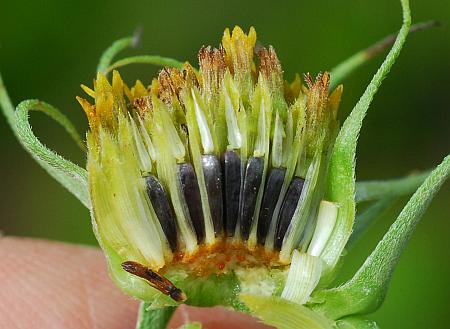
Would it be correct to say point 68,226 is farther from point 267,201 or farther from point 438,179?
point 438,179

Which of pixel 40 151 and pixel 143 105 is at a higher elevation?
pixel 143 105

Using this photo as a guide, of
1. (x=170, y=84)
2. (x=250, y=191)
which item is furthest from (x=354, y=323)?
(x=170, y=84)

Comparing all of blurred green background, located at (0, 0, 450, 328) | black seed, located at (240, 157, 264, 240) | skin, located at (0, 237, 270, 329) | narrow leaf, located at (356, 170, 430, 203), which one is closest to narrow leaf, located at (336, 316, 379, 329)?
black seed, located at (240, 157, 264, 240)

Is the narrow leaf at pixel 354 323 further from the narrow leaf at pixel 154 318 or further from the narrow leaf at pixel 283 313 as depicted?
the narrow leaf at pixel 154 318

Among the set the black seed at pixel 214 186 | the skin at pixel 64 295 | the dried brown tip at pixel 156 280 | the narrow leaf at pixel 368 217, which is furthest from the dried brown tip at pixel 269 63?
the skin at pixel 64 295

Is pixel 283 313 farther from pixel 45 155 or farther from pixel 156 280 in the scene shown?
pixel 45 155
